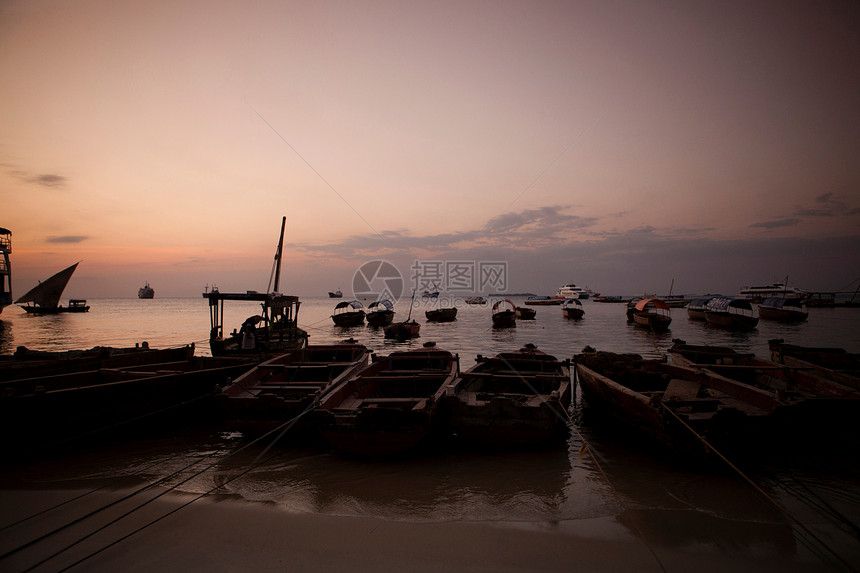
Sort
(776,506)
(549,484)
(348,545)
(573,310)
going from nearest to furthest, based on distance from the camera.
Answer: (348,545), (776,506), (549,484), (573,310)

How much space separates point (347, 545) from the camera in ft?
15.9

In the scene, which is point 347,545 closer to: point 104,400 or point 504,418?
point 504,418

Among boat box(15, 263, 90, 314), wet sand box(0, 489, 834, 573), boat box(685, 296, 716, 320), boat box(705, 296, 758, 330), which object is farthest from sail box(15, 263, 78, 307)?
boat box(685, 296, 716, 320)

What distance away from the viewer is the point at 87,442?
839 cm

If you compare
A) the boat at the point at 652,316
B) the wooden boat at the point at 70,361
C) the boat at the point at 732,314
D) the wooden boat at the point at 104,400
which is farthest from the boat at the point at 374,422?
the boat at the point at 732,314

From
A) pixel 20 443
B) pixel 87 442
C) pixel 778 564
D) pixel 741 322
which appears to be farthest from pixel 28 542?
pixel 741 322

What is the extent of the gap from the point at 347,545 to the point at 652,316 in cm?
4164

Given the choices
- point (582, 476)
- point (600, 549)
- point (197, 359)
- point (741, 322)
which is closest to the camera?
point (600, 549)

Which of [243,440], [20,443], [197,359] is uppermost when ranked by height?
[197,359]

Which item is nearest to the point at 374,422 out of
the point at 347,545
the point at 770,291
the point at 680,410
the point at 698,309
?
the point at 347,545

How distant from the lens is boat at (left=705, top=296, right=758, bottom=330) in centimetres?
3722

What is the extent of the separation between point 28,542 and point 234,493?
241cm

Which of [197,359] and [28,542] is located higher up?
[197,359]

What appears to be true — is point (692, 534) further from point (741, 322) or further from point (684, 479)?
point (741, 322)
